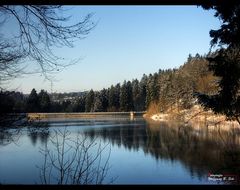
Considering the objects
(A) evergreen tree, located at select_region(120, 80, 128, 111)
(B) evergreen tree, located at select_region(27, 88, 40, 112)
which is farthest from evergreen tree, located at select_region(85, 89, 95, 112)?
(B) evergreen tree, located at select_region(27, 88, 40, 112)

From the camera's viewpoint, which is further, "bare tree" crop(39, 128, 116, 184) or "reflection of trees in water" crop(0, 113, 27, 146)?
"bare tree" crop(39, 128, 116, 184)

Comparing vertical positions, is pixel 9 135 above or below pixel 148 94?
below

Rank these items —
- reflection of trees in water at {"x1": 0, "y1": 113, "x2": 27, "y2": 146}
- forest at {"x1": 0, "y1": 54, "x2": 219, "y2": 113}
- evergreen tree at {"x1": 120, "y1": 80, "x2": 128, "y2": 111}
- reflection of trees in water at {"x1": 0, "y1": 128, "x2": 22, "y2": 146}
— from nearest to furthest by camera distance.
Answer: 1. reflection of trees in water at {"x1": 0, "y1": 113, "x2": 27, "y2": 146}
2. reflection of trees in water at {"x1": 0, "y1": 128, "x2": 22, "y2": 146}
3. forest at {"x1": 0, "y1": 54, "x2": 219, "y2": 113}
4. evergreen tree at {"x1": 120, "y1": 80, "x2": 128, "y2": 111}

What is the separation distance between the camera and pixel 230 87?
289 cm

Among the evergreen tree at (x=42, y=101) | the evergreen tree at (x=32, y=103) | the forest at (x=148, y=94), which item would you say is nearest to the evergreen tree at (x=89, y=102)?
the forest at (x=148, y=94)

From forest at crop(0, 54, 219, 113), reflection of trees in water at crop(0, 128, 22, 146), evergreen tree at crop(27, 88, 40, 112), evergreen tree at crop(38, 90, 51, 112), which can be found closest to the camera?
reflection of trees in water at crop(0, 128, 22, 146)

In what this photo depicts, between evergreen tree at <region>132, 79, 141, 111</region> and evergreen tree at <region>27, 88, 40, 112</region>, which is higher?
evergreen tree at <region>132, 79, 141, 111</region>

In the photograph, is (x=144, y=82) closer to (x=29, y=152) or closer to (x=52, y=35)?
(x=29, y=152)

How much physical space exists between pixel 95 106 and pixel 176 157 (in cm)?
5666

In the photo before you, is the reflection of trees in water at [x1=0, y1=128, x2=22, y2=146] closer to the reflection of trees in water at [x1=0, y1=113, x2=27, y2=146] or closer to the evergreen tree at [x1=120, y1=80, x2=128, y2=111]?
the reflection of trees in water at [x1=0, y1=113, x2=27, y2=146]

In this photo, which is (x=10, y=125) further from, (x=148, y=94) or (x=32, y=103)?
(x=148, y=94)

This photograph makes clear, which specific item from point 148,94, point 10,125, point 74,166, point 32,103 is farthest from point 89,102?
point 10,125
